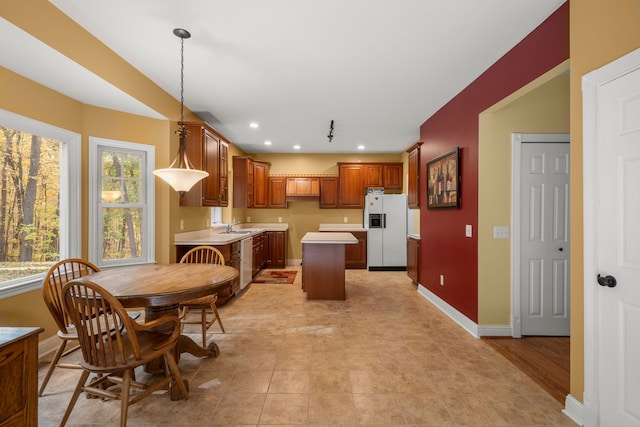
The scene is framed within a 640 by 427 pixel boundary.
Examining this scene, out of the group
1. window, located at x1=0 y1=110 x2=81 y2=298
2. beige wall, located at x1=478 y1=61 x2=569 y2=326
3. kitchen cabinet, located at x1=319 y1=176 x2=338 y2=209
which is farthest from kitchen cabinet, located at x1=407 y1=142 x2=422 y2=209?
window, located at x1=0 y1=110 x2=81 y2=298

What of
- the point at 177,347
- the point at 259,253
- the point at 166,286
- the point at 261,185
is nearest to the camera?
the point at 166,286

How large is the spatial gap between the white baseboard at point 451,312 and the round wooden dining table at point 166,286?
2.50 meters

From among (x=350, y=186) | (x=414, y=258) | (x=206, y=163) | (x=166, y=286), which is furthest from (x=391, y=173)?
(x=166, y=286)

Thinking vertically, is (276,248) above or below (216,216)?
below

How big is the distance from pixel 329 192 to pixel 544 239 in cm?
440

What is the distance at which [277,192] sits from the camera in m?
6.79

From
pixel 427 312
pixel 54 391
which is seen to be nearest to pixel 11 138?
pixel 54 391

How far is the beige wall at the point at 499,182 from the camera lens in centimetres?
293

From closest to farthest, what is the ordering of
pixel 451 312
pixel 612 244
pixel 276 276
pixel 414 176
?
pixel 612 244 < pixel 451 312 < pixel 414 176 < pixel 276 276

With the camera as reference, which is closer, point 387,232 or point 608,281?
point 608,281

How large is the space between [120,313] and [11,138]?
7.19ft

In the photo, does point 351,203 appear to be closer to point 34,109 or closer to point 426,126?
point 426,126

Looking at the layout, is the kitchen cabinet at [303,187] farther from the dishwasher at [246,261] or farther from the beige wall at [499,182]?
the beige wall at [499,182]

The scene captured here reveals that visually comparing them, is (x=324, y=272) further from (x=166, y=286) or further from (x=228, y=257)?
(x=166, y=286)
